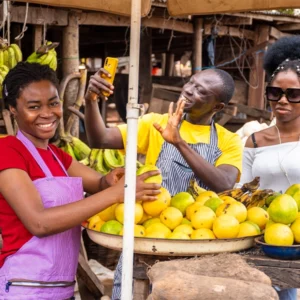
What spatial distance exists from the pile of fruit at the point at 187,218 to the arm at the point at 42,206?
10 cm

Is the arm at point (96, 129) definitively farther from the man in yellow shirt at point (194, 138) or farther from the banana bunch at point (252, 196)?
the banana bunch at point (252, 196)

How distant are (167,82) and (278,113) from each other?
24.3 feet

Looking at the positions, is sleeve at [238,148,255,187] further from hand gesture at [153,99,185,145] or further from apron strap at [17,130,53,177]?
apron strap at [17,130,53,177]

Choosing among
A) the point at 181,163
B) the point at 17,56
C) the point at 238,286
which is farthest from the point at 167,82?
the point at 238,286

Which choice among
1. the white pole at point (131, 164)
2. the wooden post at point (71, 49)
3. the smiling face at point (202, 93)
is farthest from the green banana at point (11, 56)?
the white pole at point (131, 164)

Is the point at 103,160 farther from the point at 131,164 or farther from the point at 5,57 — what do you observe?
the point at 131,164

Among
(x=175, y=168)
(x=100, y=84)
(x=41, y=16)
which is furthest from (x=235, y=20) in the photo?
(x=100, y=84)

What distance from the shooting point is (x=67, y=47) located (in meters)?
7.02

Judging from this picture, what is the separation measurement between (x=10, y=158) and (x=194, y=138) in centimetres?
130

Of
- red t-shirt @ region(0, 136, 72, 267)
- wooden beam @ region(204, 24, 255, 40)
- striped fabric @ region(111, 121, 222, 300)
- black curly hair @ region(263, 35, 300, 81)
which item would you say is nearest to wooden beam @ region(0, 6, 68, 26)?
wooden beam @ region(204, 24, 255, 40)

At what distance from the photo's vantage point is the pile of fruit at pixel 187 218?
248cm

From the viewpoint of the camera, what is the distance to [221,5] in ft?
9.57

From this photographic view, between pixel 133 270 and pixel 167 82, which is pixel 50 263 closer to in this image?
pixel 133 270

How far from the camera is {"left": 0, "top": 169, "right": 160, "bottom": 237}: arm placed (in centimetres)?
249
